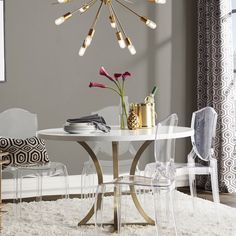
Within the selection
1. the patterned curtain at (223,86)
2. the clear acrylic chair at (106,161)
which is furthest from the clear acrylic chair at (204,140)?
the patterned curtain at (223,86)

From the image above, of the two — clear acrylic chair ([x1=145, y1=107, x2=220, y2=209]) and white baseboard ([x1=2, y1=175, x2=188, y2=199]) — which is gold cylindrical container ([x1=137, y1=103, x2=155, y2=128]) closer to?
clear acrylic chair ([x1=145, y1=107, x2=220, y2=209])

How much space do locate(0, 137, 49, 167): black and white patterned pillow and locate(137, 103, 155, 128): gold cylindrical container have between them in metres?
0.96

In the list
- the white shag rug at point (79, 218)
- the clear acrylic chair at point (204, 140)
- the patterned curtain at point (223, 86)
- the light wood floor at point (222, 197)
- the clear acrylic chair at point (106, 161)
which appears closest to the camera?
the white shag rug at point (79, 218)

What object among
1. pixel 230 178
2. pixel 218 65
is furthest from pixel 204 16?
pixel 230 178

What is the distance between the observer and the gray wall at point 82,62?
5.46 meters

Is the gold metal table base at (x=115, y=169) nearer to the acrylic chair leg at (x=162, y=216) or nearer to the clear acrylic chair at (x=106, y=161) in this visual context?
the acrylic chair leg at (x=162, y=216)

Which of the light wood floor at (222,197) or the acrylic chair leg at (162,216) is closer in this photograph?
the acrylic chair leg at (162,216)

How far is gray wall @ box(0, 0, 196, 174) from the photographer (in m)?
5.46

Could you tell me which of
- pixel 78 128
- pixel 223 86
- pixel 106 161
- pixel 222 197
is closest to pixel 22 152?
pixel 106 161

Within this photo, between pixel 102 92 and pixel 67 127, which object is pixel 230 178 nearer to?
pixel 102 92

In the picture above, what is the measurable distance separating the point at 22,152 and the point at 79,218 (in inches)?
29.1

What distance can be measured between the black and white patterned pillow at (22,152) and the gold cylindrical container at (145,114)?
3.15 feet

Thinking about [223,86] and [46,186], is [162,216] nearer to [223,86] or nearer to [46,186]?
[46,186]

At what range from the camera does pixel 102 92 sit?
575 centimetres
